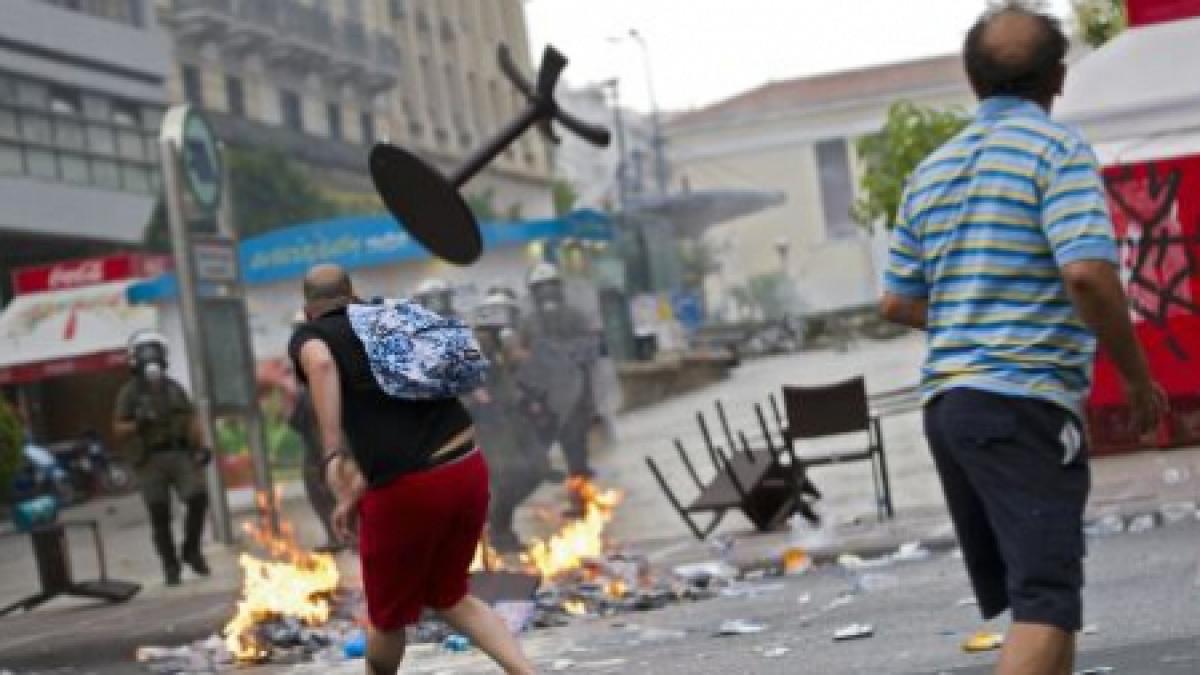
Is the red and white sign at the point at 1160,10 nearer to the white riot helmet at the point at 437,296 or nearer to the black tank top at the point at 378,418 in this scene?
the white riot helmet at the point at 437,296

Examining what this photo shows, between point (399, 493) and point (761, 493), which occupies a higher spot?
point (399, 493)

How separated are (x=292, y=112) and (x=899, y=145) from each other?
11523mm

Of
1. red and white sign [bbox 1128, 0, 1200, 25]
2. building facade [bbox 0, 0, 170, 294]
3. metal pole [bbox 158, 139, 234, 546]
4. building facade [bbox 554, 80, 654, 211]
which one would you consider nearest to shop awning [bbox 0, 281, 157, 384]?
building facade [bbox 0, 0, 170, 294]

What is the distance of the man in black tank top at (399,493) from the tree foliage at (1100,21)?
13.9 m

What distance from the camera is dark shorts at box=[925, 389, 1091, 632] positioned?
14.3ft

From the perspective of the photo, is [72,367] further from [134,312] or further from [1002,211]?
[1002,211]

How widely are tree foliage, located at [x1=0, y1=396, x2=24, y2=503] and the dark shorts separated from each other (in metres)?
17.9

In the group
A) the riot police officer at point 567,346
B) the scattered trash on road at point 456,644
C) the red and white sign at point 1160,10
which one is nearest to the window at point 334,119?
the riot police officer at point 567,346

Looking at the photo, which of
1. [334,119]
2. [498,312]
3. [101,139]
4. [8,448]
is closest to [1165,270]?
[498,312]

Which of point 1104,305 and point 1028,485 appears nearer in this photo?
point 1104,305

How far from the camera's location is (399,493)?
6199 mm

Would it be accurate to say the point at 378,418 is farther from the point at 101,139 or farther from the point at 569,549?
the point at 101,139

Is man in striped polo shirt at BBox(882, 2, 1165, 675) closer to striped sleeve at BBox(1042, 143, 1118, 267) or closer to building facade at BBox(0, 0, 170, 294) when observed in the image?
striped sleeve at BBox(1042, 143, 1118, 267)

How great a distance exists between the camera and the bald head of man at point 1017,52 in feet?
14.9
